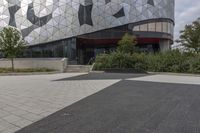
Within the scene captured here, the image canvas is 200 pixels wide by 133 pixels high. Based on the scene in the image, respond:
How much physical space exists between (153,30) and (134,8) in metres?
5.03

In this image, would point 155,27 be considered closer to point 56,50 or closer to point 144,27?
point 144,27

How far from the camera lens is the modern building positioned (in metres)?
31.6

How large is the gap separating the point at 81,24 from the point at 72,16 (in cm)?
190

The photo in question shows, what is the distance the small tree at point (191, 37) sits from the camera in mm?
26188

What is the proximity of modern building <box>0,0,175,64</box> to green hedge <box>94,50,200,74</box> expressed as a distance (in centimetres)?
1078

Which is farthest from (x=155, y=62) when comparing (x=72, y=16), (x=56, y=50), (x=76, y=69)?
(x=56, y=50)

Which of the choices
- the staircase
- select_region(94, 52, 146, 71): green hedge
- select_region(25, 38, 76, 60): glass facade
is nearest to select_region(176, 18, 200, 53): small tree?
select_region(94, 52, 146, 71): green hedge

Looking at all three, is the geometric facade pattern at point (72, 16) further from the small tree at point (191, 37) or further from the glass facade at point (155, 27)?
the small tree at point (191, 37)

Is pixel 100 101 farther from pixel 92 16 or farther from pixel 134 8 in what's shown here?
pixel 134 8

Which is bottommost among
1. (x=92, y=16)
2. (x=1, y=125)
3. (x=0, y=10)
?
(x=1, y=125)

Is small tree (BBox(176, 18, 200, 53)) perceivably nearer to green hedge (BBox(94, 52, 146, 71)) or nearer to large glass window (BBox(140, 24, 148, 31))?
large glass window (BBox(140, 24, 148, 31))

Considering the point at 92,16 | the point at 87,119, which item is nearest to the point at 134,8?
the point at 92,16

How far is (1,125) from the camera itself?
4.82m

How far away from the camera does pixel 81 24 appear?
103 ft
